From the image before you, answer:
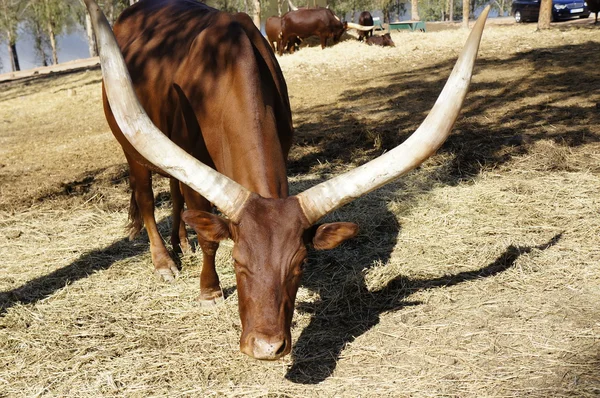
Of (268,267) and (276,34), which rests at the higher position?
(276,34)

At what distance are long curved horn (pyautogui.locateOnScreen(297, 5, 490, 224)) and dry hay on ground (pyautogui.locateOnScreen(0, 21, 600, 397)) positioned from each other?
1.01 meters

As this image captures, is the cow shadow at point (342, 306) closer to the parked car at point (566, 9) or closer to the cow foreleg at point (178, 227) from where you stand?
the cow foreleg at point (178, 227)

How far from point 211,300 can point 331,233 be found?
4.56 feet

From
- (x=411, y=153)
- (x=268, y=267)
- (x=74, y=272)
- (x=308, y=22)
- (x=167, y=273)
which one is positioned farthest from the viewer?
(x=308, y=22)

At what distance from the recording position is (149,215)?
509 cm

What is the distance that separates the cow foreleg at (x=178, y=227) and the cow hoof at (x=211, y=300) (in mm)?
1152

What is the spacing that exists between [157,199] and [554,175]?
4.31 m

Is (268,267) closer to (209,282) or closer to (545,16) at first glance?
(209,282)

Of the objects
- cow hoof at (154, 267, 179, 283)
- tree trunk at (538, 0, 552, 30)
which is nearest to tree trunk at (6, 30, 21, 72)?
tree trunk at (538, 0, 552, 30)

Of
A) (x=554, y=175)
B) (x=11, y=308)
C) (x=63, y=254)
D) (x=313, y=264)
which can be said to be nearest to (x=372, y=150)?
(x=554, y=175)

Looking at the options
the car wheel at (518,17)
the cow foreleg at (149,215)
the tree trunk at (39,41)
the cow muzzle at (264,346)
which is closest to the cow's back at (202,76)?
the cow foreleg at (149,215)

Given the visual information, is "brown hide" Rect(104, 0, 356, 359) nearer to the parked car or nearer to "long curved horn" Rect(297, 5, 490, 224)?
"long curved horn" Rect(297, 5, 490, 224)

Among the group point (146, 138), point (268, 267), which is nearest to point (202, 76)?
point (146, 138)

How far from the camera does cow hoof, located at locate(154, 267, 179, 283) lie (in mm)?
4719
